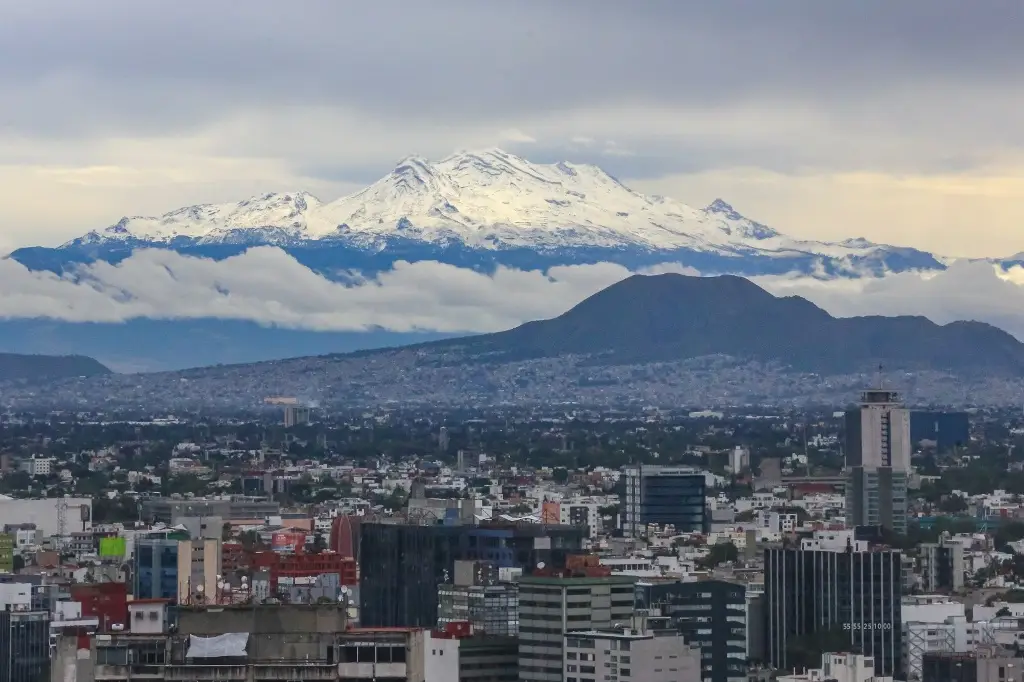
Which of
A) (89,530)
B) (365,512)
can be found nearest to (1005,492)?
(365,512)

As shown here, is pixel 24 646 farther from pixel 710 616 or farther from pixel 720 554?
pixel 720 554

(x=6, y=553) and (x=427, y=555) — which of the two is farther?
(x=6, y=553)

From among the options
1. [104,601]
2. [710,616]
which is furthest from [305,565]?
[710,616]

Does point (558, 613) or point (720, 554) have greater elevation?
point (558, 613)

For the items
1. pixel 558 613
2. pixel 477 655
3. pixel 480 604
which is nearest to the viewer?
pixel 477 655

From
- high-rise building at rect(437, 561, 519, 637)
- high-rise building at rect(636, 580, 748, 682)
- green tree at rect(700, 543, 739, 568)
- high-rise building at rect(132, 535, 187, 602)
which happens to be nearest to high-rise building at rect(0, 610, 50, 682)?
high-rise building at rect(437, 561, 519, 637)

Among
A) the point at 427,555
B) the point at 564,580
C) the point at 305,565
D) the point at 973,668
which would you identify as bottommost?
the point at 973,668
